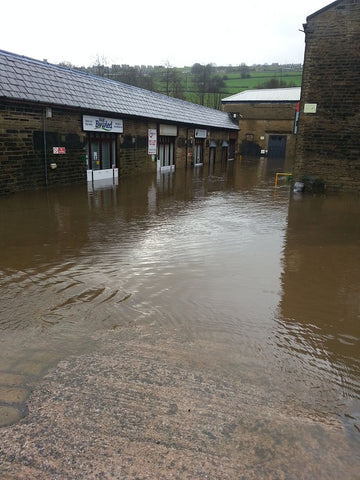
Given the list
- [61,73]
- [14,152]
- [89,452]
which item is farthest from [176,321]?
[61,73]

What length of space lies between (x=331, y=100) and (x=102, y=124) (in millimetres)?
10086

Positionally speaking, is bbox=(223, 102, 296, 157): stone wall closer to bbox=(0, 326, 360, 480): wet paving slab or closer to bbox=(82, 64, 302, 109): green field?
bbox=(82, 64, 302, 109): green field

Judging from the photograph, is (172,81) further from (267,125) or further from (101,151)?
(101,151)

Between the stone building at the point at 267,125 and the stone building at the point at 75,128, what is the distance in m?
19.1

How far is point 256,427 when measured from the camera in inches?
105

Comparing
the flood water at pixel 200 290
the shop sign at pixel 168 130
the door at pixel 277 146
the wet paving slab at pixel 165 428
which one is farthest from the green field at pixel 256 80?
the wet paving slab at pixel 165 428

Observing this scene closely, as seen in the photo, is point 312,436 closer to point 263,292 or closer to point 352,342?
point 352,342

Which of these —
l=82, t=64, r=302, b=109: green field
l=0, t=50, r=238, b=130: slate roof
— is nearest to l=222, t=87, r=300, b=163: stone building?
l=0, t=50, r=238, b=130: slate roof

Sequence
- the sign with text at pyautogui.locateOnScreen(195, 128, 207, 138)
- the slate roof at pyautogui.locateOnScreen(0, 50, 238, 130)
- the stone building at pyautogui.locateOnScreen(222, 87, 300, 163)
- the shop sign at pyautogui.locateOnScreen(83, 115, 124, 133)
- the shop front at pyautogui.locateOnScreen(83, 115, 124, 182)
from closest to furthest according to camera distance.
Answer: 1. the slate roof at pyautogui.locateOnScreen(0, 50, 238, 130)
2. the shop sign at pyautogui.locateOnScreen(83, 115, 124, 133)
3. the shop front at pyautogui.locateOnScreen(83, 115, 124, 182)
4. the sign with text at pyautogui.locateOnScreen(195, 128, 207, 138)
5. the stone building at pyautogui.locateOnScreen(222, 87, 300, 163)

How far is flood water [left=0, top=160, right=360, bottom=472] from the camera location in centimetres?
338

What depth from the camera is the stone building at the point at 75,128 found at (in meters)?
12.3

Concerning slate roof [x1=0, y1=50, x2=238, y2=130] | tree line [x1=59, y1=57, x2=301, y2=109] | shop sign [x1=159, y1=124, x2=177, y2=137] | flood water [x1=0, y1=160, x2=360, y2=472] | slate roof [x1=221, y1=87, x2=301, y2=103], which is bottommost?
flood water [x1=0, y1=160, x2=360, y2=472]

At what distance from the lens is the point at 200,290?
16.6 ft

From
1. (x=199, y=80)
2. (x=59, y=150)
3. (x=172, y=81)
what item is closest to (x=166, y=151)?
(x=59, y=150)
